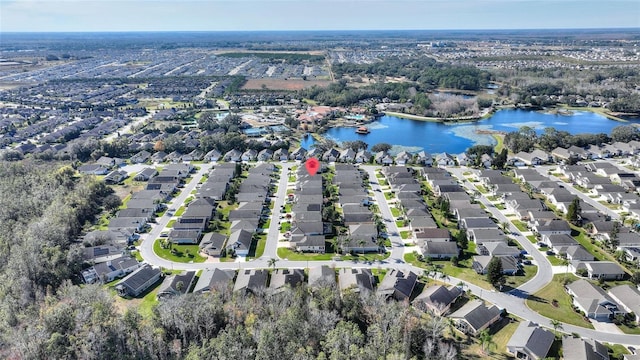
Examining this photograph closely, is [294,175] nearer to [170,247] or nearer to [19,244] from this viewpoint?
[170,247]

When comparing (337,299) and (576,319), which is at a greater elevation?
(337,299)

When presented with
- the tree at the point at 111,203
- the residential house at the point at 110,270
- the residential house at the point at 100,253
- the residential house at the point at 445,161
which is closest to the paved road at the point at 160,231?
the residential house at the point at 110,270

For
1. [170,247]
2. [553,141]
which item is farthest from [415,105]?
[170,247]

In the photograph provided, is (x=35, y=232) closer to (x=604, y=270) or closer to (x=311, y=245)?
(x=311, y=245)

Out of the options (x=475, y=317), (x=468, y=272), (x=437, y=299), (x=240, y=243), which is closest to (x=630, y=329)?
(x=475, y=317)

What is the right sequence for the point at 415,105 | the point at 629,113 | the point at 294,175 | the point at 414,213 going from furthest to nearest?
the point at 415,105 < the point at 629,113 < the point at 294,175 < the point at 414,213

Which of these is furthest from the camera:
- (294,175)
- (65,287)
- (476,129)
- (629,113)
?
(629,113)

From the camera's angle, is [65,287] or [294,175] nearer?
[65,287]
